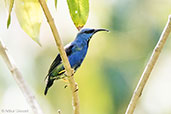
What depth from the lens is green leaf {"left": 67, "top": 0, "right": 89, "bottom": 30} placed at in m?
2.12

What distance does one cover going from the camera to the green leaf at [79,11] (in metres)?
2.12

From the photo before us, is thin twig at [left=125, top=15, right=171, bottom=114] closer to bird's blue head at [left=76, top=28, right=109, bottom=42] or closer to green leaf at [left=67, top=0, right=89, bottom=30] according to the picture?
green leaf at [left=67, top=0, right=89, bottom=30]

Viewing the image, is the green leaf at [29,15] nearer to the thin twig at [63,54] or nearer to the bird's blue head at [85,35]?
the thin twig at [63,54]

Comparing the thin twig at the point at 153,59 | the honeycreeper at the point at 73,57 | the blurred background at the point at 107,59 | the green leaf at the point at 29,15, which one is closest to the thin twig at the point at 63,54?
the green leaf at the point at 29,15

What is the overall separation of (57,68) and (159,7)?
25.7 feet

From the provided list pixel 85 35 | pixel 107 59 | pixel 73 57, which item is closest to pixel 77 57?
pixel 73 57

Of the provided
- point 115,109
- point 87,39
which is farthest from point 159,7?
point 87,39

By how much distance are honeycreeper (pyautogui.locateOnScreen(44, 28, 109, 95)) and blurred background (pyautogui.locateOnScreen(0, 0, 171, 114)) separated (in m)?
3.65

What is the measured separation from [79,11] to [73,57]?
3.81ft

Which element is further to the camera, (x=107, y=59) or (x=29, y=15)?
(x=107, y=59)

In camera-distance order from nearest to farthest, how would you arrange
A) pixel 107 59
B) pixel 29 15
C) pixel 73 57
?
pixel 29 15
pixel 73 57
pixel 107 59

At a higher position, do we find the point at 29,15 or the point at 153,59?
the point at 29,15

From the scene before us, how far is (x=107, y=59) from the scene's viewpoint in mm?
8930

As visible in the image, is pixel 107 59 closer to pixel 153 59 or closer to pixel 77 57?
pixel 77 57
